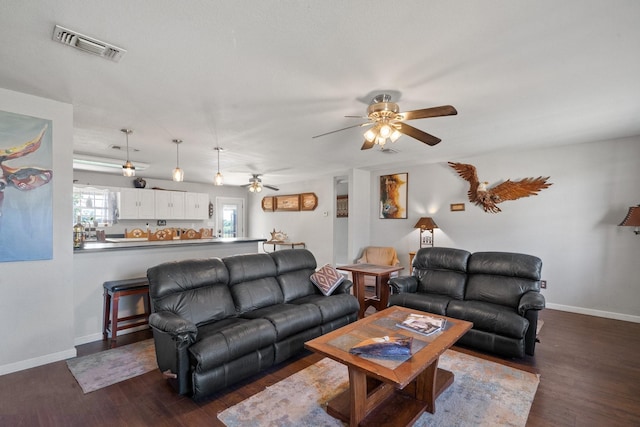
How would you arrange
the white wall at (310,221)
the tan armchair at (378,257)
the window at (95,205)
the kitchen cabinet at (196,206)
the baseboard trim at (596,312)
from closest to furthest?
1. the baseboard trim at (596,312)
2. the tan armchair at (378,257)
3. the window at (95,205)
4. the white wall at (310,221)
5. the kitchen cabinet at (196,206)

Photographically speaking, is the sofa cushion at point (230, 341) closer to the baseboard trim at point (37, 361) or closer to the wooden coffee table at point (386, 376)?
the wooden coffee table at point (386, 376)

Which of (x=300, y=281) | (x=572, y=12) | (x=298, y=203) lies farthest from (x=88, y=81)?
(x=298, y=203)

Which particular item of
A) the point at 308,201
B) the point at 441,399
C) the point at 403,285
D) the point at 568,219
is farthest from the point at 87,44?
the point at 308,201

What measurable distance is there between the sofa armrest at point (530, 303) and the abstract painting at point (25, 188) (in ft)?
15.0

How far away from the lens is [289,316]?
9.34 feet

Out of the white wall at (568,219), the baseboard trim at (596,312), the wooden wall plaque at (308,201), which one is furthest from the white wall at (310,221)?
the baseboard trim at (596,312)

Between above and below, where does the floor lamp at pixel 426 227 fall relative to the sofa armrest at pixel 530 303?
above

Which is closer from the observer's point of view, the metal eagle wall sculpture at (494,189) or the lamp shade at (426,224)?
the metal eagle wall sculpture at (494,189)

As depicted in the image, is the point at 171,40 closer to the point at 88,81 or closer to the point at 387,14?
the point at 88,81

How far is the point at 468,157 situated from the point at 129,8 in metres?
5.05

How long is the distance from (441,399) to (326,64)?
2630 mm

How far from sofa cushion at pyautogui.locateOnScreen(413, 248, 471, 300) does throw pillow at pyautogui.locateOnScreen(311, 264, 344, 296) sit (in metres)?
1.12

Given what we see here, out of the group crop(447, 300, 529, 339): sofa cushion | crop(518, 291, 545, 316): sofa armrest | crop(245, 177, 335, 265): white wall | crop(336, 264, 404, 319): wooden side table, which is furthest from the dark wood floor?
crop(245, 177, 335, 265): white wall

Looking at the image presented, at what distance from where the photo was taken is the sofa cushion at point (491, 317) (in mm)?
2826
